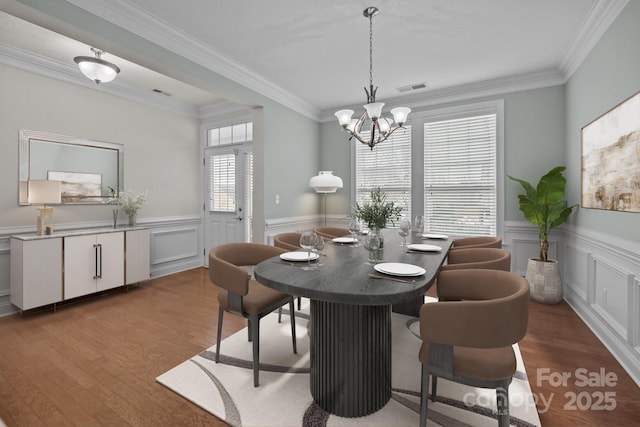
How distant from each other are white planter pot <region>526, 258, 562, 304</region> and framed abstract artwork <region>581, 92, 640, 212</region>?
0.82 meters

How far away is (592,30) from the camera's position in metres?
2.79

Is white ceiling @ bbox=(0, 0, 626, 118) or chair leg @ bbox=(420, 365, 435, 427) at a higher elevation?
white ceiling @ bbox=(0, 0, 626, 118)

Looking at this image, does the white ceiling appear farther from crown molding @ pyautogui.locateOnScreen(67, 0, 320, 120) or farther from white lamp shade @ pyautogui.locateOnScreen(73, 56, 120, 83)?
white lamp shade @ pyautogui.locateOnScreen(73, 56, 120, 83)

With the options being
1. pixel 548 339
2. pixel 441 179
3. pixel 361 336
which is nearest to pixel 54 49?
pixel 361 336

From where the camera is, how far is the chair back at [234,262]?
6.47ft

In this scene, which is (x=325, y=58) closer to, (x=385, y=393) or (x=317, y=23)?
(x=317, y=23)

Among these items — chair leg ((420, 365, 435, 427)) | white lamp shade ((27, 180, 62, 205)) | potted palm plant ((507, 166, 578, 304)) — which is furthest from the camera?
potted palm plant ((507, 166, 578, 304))

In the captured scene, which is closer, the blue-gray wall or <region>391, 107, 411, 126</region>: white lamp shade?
<region>391, 107, 411, 126</region>: white lamp shade

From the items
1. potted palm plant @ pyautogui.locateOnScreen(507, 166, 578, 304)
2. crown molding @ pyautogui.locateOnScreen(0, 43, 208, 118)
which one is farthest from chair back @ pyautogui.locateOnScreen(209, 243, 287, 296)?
crown molding @ pyautogui.locateOnScreen(0, 43, 208, 118)

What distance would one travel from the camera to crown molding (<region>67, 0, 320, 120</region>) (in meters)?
2.44

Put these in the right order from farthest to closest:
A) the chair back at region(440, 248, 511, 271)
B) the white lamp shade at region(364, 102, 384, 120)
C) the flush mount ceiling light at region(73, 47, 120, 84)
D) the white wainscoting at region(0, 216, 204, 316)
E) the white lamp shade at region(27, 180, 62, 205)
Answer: the white wainscoting at region(0, 216, 204, 316), the white lamp shade at region(27, 180, 62, 205), the flush mount ceiling light at region(73, 47, 120, 84), the white lamp shade at region(364, 102, 384, 120), the chair back at region(440, 248, 511, 271)

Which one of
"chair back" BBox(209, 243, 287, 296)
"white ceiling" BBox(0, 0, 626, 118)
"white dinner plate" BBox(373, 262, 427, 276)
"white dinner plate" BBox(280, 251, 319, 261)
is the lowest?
"chair back" BBox(209, 243, 287, 296)

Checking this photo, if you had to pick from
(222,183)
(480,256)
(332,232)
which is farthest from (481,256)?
(222,183)

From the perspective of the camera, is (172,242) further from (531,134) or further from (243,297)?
(531,134)
